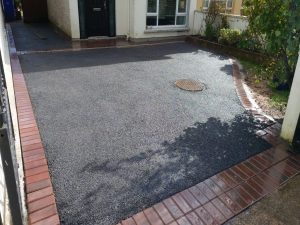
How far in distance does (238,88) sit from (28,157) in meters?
4.58

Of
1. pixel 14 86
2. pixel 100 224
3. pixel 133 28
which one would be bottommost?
pixel 100 224

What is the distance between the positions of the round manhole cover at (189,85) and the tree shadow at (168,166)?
1.64m

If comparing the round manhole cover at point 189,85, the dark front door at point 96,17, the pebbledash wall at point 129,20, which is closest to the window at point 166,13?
the pebbledash wall at point 129,20

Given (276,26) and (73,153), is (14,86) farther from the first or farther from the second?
(276,26)

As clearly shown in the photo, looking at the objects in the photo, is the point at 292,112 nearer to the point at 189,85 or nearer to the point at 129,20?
the point at 189,85

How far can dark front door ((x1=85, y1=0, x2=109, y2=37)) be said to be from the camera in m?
10.5

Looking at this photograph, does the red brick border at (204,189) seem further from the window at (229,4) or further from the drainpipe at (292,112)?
the window at (229,4)

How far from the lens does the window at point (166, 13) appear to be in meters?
11.0

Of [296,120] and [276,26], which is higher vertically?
[276,26]

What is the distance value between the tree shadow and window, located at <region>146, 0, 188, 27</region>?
26.7 ft

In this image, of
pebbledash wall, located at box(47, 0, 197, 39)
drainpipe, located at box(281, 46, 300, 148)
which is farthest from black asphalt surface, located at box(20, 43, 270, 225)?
pebbledash wall, located at box(47, 0, 197, 39)

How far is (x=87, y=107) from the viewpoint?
15.5 feet

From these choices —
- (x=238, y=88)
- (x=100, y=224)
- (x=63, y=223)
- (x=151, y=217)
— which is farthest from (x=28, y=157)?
(x=238, y=88)

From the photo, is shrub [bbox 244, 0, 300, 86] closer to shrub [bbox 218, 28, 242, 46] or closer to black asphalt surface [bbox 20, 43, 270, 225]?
black asphalt surface [bbox 20, 43, 270, 225]
